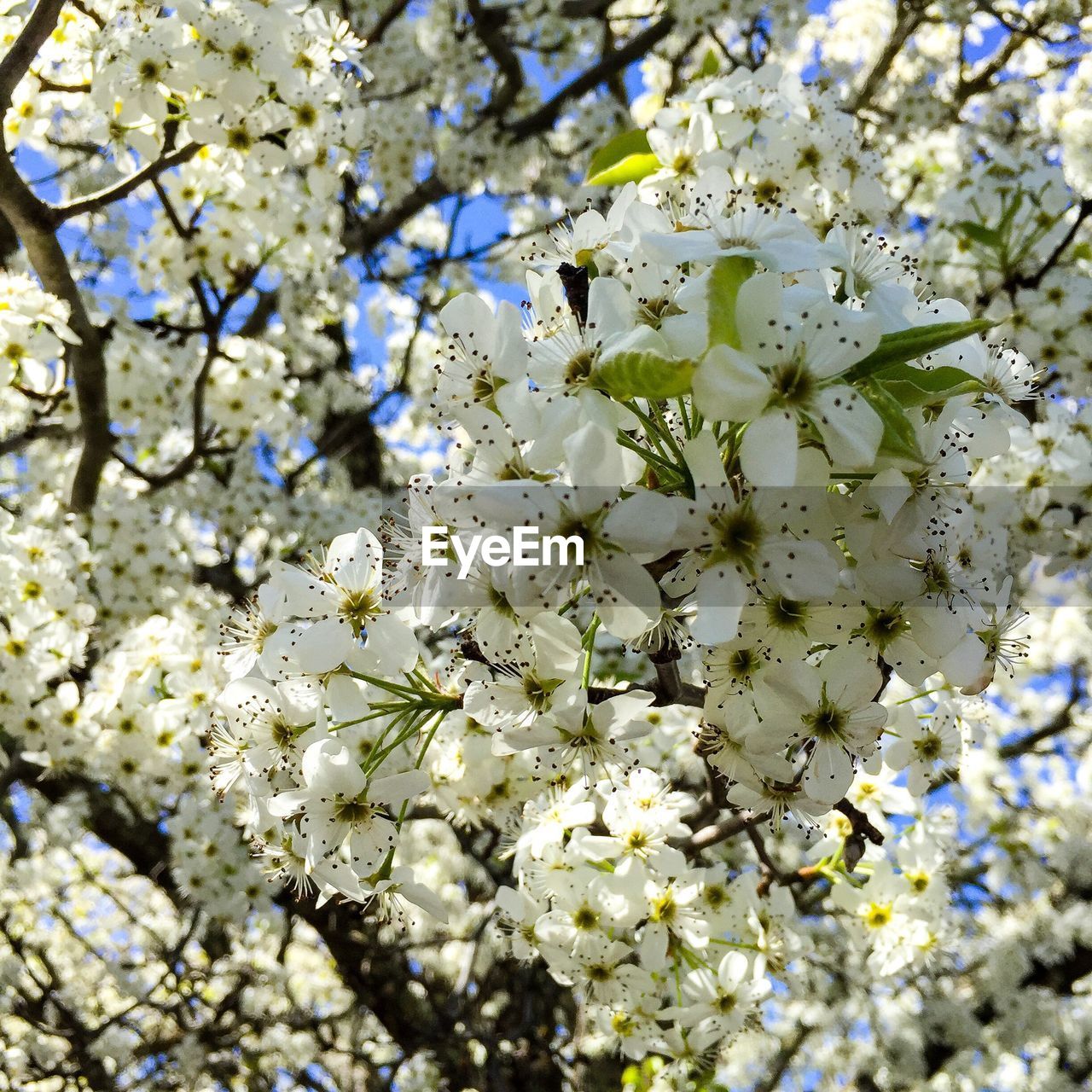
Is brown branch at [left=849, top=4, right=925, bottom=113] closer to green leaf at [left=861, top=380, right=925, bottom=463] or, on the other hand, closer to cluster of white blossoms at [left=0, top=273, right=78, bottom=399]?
cluster of white blossoms at [left=0, top=273, right=78, bottom=399]

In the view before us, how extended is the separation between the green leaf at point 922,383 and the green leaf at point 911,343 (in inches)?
0.6

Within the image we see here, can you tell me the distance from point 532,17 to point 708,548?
22.0 ft

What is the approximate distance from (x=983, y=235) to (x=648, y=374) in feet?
9.77

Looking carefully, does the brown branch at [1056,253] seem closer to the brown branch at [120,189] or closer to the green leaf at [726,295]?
the green leaf at [726,295]

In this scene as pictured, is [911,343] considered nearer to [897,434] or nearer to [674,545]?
[897,434]

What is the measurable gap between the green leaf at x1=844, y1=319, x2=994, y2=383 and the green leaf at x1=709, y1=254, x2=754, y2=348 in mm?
155

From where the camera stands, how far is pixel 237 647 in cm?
164

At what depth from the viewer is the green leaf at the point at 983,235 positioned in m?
3.38

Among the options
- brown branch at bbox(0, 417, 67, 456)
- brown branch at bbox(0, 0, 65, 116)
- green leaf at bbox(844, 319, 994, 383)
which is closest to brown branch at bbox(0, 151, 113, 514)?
brown branch at bbox(0, 0, 65, 116)

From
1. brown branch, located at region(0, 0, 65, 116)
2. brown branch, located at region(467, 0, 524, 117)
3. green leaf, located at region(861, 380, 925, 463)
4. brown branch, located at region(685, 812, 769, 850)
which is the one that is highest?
brown branch, located at region(467, 0, 524, 117)

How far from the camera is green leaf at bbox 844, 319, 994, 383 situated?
1045mm

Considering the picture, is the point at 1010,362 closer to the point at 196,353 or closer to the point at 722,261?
the point at 722,261

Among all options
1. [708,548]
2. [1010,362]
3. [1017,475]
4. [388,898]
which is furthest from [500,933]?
[1017,475]

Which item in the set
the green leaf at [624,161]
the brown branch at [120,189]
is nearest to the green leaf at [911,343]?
the green leaf at [624,161]
